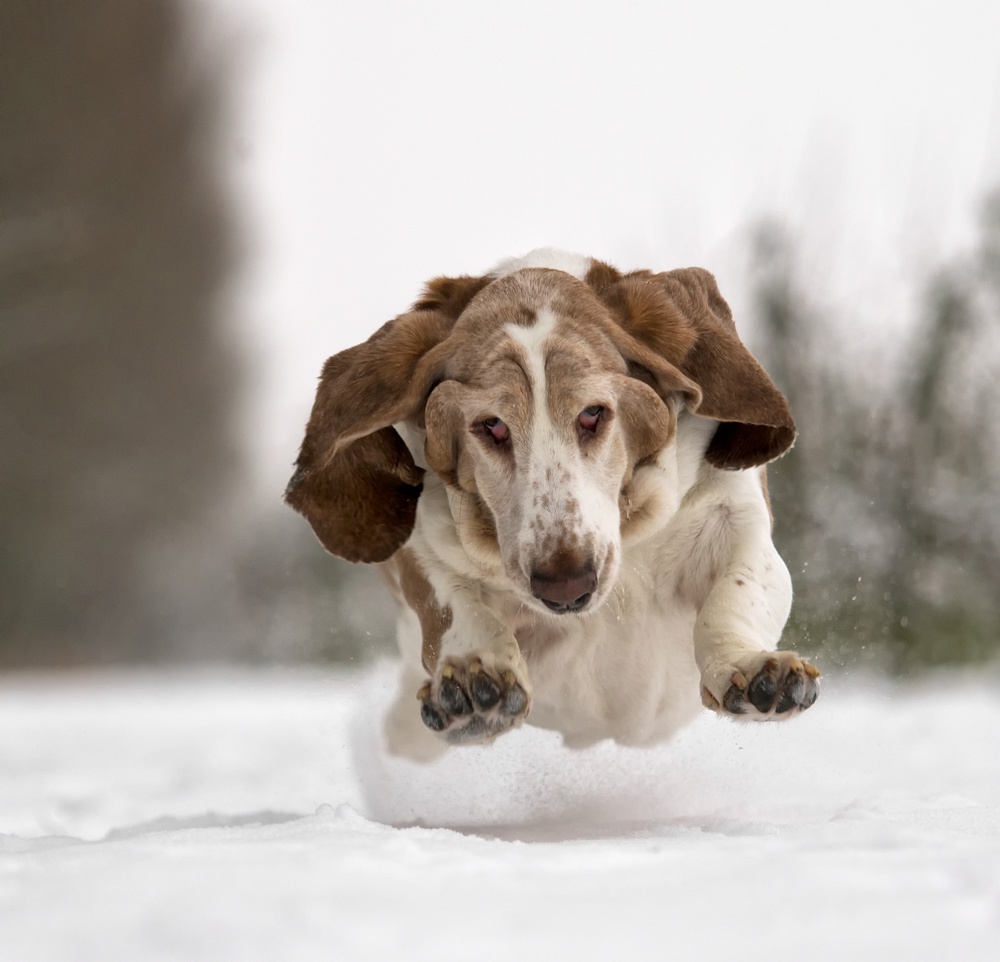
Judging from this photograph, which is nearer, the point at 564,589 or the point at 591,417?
the point at 564,589

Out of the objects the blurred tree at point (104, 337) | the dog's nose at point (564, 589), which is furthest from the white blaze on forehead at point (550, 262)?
the blurred tree at point (104, 337)

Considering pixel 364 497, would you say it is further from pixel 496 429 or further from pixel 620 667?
pixel 620 667

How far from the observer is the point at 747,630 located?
10.7ft

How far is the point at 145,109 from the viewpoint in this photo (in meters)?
15.6

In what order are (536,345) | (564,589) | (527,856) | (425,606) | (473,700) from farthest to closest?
(425,606) → (536,345) → (473,700) → (564,589) → (527,856)

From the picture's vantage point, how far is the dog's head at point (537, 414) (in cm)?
302

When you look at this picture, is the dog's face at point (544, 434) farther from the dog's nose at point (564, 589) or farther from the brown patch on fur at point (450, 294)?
the brown patch on fur at point (450, 294)

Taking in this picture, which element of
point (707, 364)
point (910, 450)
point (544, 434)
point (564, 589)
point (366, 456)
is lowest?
point (910, 450)

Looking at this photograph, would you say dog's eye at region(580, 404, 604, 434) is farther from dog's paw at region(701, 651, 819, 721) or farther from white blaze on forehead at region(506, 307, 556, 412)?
dog's paw at region(701, 651, 819, 721)

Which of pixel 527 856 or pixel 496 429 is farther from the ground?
pixel 496 429

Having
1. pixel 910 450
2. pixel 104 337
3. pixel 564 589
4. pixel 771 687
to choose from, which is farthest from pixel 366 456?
pixel 104 337

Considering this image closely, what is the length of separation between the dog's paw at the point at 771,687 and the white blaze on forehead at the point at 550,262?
3.77 ft

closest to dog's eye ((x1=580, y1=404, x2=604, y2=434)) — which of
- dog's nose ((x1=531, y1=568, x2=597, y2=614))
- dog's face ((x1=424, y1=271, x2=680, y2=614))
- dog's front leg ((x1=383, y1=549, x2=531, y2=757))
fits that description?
dog's face ((x1=424, y1=271, x2=680, y2=614))

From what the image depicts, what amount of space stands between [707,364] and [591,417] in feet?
1.52
